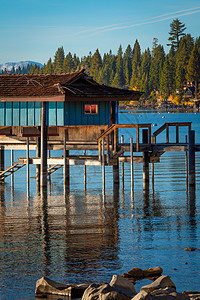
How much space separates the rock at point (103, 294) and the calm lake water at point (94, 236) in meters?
2.08

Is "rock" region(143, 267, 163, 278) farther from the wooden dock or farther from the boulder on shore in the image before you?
the wooden dock

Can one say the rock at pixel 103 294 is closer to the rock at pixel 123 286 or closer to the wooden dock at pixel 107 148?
the rock at pixel 123 286

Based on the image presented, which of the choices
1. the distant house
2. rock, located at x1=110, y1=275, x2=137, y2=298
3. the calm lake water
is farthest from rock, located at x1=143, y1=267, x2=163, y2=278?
the distant house

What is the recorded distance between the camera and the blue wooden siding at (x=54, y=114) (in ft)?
112

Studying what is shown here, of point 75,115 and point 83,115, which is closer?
point 75,115

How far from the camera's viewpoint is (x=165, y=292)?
14766 millimetres

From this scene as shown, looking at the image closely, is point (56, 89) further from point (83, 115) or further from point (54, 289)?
point (54, 289)

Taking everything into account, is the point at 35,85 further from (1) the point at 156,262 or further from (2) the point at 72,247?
(1) the point at 156,262

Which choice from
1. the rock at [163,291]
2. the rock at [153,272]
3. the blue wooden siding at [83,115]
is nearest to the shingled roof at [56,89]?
the blue wooden siding at [83,115]

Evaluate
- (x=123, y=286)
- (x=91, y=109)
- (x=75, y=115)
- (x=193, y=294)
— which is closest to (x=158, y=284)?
(x=193, y=294)

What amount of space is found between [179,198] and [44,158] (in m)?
7.92

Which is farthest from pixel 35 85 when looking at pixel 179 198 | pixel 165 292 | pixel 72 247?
pixel 165 292

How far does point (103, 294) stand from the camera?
555 inches

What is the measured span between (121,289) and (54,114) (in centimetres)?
2034
